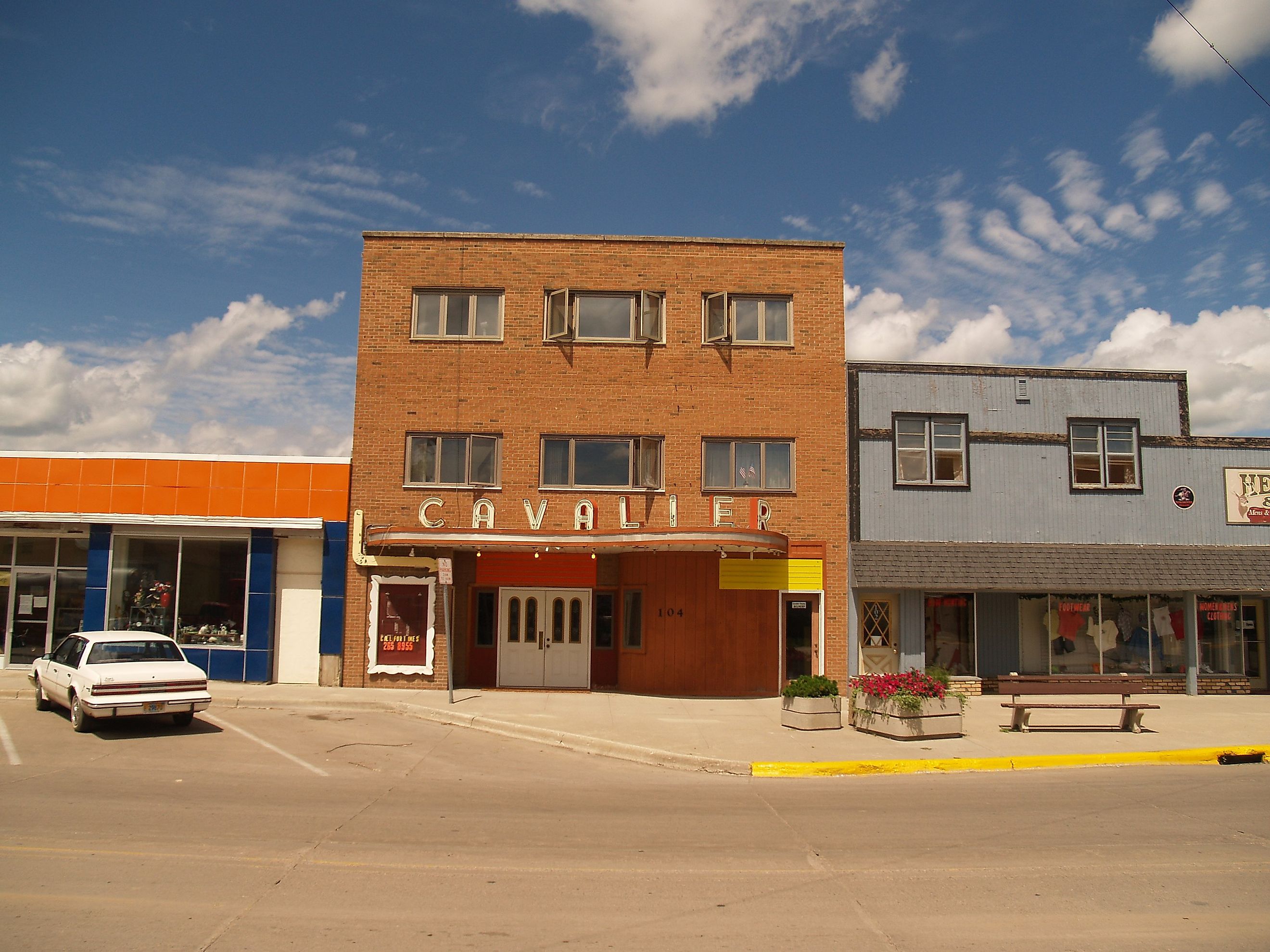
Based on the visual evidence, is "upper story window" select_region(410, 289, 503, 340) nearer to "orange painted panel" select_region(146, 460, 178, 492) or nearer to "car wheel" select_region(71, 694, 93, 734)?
"orange painted panel" select_region(146, 460, 178, 492)

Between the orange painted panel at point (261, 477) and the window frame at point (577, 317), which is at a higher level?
the window frame at point (577, 317)

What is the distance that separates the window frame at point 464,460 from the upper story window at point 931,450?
882 cm

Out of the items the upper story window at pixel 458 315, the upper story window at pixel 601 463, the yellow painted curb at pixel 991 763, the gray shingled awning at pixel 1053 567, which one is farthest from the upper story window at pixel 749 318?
the yellow painted curb at pixel 991 763

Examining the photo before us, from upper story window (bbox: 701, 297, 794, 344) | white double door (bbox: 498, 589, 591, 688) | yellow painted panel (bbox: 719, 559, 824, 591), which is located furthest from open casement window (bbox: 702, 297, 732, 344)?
white double door (bbox: 498, 589, 591, 688)

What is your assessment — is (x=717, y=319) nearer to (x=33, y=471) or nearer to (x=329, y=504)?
(x=329, y=504)

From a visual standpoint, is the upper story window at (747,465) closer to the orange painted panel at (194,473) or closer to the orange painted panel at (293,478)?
the orange painted panel at (293,478)

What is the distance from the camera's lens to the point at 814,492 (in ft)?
64.5

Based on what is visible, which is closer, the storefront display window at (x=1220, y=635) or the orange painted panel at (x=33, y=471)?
the orange painted panel at (x=33, y=471)

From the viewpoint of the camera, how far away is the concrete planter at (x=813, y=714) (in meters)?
14.8

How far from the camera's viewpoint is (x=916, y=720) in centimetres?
1402

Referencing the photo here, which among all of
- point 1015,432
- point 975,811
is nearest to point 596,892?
point 975,811

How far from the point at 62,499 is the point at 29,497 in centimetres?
76

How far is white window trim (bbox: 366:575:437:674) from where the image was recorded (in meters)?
19.0

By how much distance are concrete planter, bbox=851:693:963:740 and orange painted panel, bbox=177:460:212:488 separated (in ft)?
47.0
